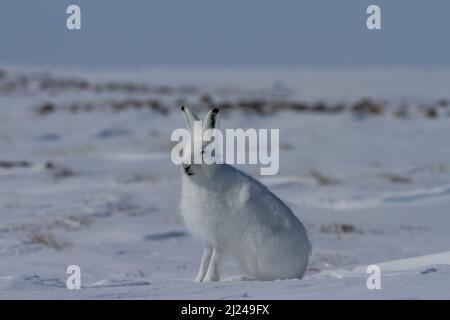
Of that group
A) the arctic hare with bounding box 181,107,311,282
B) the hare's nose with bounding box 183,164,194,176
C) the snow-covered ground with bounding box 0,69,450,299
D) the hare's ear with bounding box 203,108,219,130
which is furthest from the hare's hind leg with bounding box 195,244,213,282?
the hare's ear with bounding box 203,108,219,130

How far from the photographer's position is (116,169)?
724 inches

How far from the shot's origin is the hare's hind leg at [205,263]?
6741mm

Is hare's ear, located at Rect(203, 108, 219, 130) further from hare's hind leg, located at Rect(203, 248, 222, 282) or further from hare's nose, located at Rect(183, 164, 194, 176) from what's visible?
hare's hind leg, located at Rect(203, 248, 222, 282)

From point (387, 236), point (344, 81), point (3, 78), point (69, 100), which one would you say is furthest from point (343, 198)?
point (344, 81)

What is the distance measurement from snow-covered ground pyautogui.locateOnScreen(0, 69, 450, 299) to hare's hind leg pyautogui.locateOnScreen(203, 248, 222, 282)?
0.21 meters

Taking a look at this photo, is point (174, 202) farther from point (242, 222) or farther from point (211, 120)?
point (211, 120)

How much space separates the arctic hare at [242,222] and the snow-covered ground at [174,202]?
0.92ft

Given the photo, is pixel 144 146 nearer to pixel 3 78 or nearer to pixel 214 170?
pixel 214 170

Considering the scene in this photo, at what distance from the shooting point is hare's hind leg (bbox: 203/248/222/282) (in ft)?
21.7

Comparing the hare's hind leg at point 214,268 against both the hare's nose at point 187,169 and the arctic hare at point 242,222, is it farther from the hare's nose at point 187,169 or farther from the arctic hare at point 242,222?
the hare's nose at point 187,169

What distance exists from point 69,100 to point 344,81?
3801 cm

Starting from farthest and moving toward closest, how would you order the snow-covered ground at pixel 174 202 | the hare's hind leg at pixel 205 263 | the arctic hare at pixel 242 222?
the hare's hind leg at pixel 205 263, the arctic hare at pixel 242 222, the snow-covered ground at pixel 174 202

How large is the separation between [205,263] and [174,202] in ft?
23.4

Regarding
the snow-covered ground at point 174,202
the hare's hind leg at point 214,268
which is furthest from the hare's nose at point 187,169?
the snow-covered ground at point 174,202
